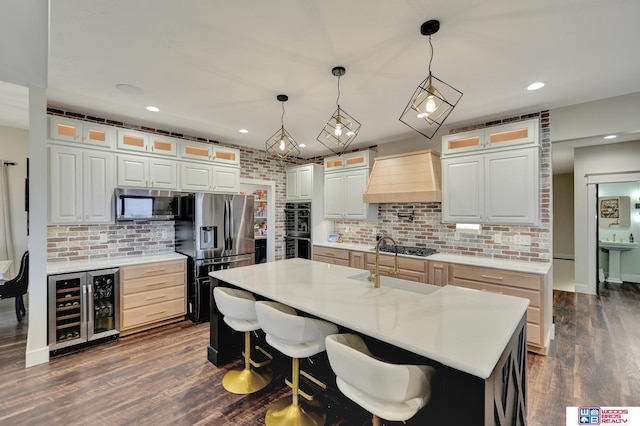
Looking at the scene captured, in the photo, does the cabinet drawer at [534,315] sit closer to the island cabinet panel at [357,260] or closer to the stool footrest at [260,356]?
the island cabinet panel at [357,260]

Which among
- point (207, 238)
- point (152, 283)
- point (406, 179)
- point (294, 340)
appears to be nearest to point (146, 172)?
point (207, 238)

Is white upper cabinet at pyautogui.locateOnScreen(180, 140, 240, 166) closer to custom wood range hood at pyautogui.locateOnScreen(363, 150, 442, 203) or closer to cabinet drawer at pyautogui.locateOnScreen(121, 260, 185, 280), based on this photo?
cabinet drawer at pyautogui.locateOnScreen(121, 260, 185, 280)

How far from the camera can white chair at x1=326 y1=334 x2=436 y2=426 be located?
1205 millimetres

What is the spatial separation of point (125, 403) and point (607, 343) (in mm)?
4947

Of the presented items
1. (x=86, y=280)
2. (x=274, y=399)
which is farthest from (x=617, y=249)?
(x=86, y=280)

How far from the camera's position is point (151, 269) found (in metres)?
3.62

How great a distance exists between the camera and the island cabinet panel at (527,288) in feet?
9.59

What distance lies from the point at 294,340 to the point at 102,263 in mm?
3019

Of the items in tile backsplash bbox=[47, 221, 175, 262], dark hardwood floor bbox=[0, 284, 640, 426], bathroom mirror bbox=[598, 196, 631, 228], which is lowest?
dark hardwood floor bbox=[0, 284, 640, 426]

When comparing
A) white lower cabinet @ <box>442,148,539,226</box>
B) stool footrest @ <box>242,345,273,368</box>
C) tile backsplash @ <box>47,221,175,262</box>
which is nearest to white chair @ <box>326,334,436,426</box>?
stool footrest @ <box>242,345,273,368</box>

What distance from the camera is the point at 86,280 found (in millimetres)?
3145

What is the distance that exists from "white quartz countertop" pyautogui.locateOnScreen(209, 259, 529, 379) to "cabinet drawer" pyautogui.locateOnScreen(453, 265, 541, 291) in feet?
4.44

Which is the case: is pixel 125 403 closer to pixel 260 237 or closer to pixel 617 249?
pixel 260 237

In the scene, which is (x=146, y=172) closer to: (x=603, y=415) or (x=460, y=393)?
(x=460, y=393)
